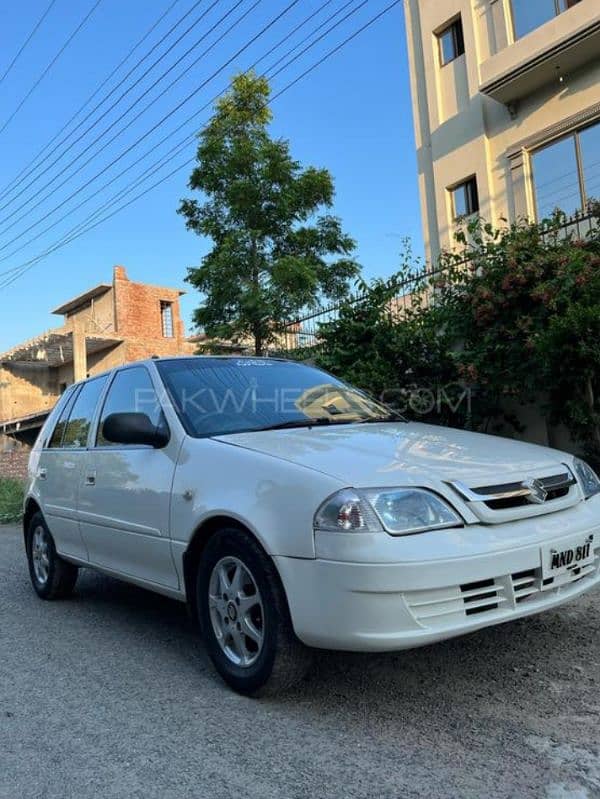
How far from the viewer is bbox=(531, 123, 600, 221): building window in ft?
38.4

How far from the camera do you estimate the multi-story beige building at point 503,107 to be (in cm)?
1172

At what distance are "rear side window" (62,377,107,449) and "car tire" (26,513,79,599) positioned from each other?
0.75 meters

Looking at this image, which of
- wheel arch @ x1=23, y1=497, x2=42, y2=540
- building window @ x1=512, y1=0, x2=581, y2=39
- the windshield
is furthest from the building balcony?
wheel arch @ x1=23, y1=497, x2=42, y2=540

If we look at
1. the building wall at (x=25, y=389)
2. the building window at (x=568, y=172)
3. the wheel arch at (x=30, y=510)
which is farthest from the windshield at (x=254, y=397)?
the building wall at (x=25, y=389)

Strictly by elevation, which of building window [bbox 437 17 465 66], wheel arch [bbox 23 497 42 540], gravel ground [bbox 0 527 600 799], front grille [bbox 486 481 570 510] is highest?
building window [bbox 437 17 465 66]

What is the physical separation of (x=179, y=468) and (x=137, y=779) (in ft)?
4.85

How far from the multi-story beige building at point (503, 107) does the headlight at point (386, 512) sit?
878cm

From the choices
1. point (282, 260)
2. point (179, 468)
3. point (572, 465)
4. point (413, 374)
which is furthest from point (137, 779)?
point (282, 260)

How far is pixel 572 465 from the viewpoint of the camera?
3.44 meters

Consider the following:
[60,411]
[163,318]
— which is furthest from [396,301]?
[163,318]

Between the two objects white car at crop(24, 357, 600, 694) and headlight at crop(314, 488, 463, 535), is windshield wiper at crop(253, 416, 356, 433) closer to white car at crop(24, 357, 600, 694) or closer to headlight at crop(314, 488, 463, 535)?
white car at crop(24, 357, 600, 694)

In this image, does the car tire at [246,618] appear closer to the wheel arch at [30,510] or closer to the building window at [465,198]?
the wheel arch at [30,510]

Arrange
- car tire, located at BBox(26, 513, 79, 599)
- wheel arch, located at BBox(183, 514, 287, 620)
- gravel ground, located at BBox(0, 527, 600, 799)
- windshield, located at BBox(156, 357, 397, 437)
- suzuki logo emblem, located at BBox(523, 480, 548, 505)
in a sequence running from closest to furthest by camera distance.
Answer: gravel ground, located at BBox(0, 527, 600, 799) → suzuki logo emblem, located at BBox(523, 480, 548, 505) → wheel arch, located at BBox(183, 514, 287, 620) → windshield, located at BBox(156, 357, 397, 437) → car tire, located at BBox(26, 513, 79, 599)

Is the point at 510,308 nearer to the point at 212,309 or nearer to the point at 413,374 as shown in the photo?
the point at 413,374
